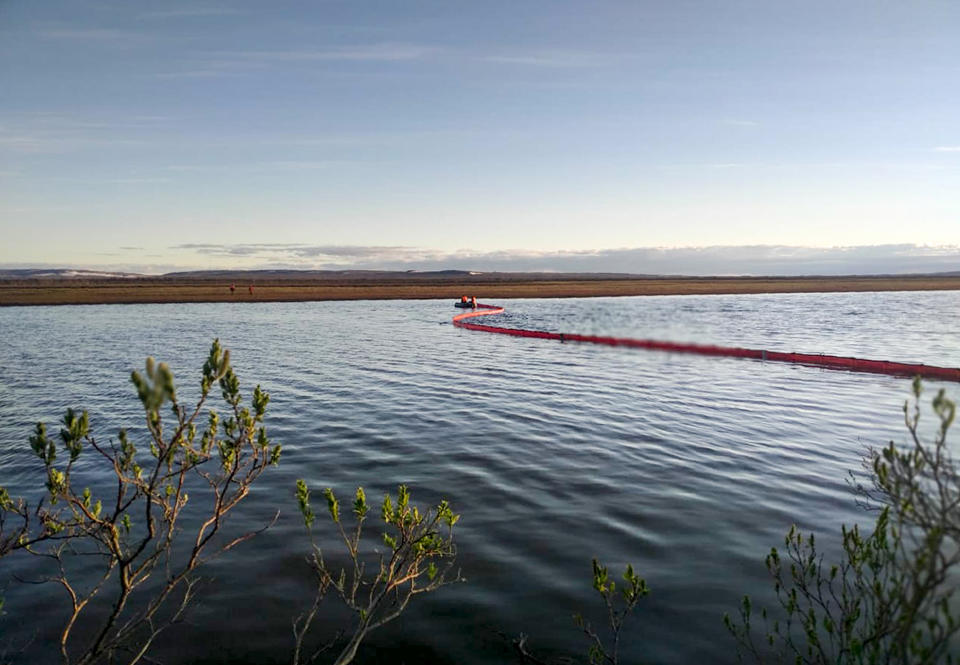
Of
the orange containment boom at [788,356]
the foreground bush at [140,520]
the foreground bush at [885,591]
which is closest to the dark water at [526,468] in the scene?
the foreground bush at [140,520]

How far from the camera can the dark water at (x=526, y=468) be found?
6.57 metres

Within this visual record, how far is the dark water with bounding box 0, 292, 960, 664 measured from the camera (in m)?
6.57

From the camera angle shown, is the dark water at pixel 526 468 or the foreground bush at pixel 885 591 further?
the dark water at pixel 526 468

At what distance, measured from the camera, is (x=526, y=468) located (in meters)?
11.8

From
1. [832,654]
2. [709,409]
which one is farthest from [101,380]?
[832,654]

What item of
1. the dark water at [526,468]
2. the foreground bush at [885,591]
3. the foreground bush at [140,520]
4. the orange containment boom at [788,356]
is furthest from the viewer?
the orange containment boom at [788,356]

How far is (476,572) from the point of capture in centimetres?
771

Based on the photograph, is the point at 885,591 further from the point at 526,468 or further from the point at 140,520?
the point at 140,520

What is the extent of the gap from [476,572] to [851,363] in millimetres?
23020

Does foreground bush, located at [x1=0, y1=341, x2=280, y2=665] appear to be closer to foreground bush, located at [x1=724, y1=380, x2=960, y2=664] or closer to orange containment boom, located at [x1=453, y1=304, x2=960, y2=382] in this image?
foreground bush, located at [x1=724, y1=380, x2=960, y2=664]

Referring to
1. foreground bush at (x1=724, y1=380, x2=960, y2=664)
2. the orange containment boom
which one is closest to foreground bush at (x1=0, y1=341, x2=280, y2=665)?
foreground bush at (x1=724, y1=380, x2=960, y2=664)

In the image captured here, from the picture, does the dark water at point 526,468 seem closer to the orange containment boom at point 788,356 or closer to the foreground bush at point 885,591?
the foreground bush at point 885,591

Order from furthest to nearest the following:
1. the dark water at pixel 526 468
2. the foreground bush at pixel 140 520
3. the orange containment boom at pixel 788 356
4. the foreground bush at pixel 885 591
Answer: the orange containment boom at pixel 788 356, the dark water at pixel 526 468, the foreground bush at pixel 140 520, the foreground bush at pixel 885 591

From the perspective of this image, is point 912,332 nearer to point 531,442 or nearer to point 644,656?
point 531,442
